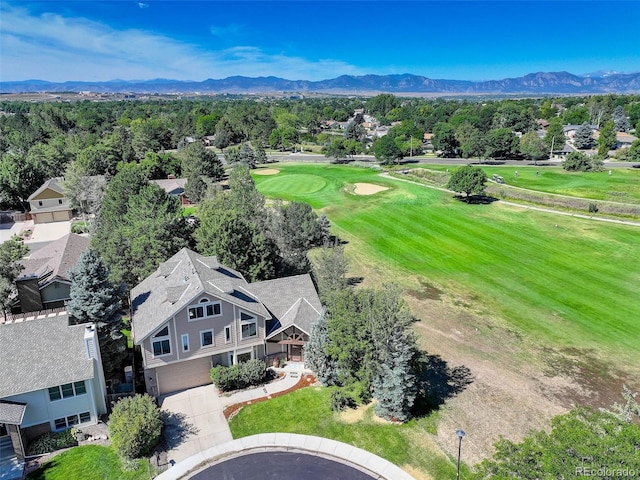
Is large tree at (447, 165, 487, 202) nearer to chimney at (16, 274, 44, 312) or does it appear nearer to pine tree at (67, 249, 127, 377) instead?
pine tree at (67, 249, 127, 377)

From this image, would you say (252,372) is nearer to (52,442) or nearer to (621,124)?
(52,442)

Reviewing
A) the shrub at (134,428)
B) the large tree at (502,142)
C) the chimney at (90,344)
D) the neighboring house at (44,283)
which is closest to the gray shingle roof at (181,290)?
the chimney at (90,344)

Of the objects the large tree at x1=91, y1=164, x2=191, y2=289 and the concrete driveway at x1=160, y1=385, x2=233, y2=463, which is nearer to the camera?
the concrete driveway at x1=160, y1=385, x2=233, y2=463

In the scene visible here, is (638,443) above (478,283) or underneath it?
above

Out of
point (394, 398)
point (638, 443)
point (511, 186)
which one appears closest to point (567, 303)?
point (394, 398)

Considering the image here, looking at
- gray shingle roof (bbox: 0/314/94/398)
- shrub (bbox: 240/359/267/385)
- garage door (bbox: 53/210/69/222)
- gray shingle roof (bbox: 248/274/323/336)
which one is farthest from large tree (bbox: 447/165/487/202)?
garage door (bbox: 53/210/69/222)

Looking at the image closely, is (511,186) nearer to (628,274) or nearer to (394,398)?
(628,274)
